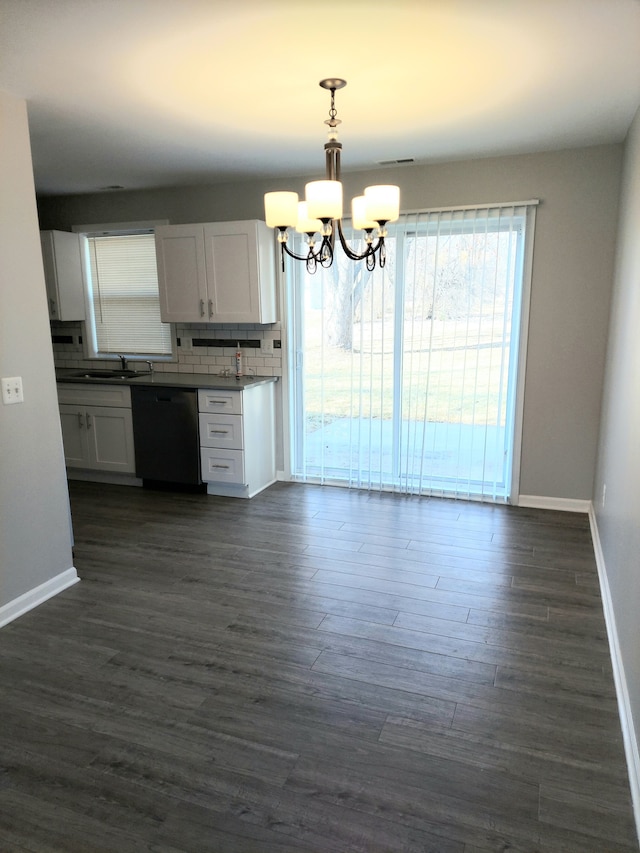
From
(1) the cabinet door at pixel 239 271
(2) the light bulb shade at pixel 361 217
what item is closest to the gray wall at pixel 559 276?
(1) the cabinet door at pixel 239 271

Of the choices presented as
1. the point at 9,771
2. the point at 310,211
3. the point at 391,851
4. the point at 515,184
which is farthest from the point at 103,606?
the point at 515,184

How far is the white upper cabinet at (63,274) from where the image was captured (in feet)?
17.2

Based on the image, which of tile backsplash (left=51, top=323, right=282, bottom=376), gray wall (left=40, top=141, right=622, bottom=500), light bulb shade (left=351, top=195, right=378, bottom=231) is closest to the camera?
light bulb shade (left=351, top=195, right=378, bottom=231)

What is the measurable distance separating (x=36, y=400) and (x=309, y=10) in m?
2.14

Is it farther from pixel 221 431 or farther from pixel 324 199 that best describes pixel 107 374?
pixel 324 199

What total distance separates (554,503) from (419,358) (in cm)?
148

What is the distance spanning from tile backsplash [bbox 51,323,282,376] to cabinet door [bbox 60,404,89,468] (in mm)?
773

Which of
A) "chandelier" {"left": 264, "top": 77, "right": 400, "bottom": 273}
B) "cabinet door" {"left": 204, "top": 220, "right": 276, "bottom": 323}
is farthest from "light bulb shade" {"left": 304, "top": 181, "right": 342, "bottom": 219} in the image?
"cabinet door" {"left": 204, "top": 220, "right": 276, "bottom": 323}

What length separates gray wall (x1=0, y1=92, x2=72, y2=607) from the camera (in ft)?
8.96

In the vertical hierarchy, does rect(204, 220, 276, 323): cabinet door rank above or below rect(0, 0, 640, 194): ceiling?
below

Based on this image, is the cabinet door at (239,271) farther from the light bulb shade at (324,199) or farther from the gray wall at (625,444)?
the gray wall at (625,444)

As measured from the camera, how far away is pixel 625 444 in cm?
267

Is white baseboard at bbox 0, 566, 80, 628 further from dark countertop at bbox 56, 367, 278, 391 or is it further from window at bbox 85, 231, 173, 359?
window at bbox 85, 231, 173, 359

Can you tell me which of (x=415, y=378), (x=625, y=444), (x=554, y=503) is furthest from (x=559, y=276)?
(x=625, y=444)
